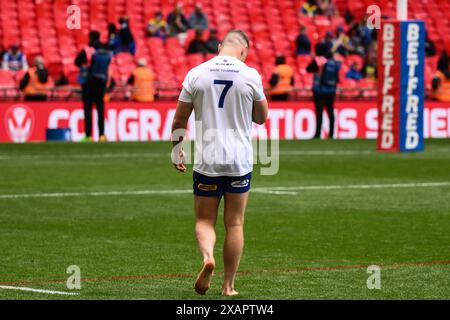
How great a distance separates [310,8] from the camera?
41.2 metres

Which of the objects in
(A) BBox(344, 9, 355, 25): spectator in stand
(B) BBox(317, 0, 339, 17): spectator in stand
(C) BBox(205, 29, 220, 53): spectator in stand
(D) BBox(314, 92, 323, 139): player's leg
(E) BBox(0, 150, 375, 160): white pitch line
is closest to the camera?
(E) BBox(0, 150, 375, 160): white pitch line

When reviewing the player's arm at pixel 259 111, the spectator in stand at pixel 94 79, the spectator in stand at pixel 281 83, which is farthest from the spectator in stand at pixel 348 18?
the player's arm at pixel 259 111

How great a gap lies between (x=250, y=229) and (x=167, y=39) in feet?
75.5

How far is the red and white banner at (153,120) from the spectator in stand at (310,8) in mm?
7921

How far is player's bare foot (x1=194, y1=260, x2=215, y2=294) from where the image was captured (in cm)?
930

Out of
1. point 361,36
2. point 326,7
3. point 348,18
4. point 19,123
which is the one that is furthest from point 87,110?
point 326,7

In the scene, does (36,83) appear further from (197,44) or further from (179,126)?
(179,126)

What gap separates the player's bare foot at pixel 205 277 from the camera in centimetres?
930

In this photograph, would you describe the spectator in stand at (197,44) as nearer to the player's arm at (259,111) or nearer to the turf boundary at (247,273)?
the turf boundary at (247,273)

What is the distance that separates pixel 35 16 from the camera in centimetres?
3644

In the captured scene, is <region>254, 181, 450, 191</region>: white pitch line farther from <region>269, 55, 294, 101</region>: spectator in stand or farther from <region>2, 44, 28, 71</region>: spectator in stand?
<region>2, 44, 28, 71</region>: spectator in stand

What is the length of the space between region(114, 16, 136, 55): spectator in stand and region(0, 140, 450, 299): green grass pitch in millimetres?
10294

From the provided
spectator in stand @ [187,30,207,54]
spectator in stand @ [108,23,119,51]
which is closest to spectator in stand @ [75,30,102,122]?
spectator in stand @ [108,23,119,51]

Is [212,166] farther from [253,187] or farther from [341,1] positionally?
[341,1]
